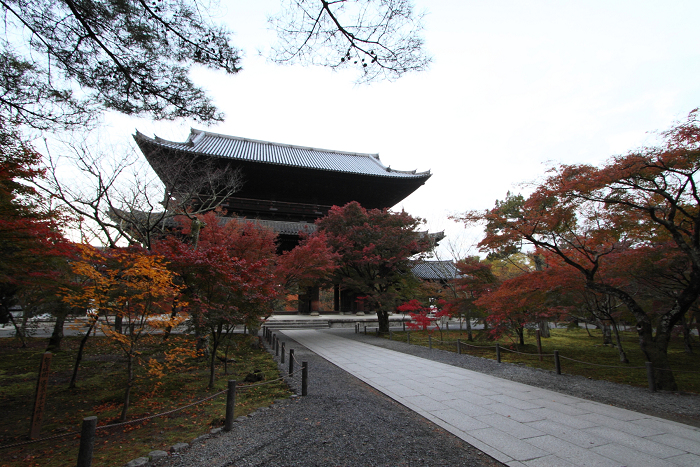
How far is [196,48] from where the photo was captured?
12.8 ft

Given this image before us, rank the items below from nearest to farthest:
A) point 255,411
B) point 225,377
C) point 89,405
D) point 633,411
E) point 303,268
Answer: point 633,411
point 255,411
point 89,405
point 225,377
point 303,268

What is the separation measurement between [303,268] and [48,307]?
739 cm

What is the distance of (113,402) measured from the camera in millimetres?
5938

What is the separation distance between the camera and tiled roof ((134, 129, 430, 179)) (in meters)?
20.5

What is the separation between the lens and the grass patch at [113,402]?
4004 mm

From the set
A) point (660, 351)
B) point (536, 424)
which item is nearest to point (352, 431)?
point (536, 424)

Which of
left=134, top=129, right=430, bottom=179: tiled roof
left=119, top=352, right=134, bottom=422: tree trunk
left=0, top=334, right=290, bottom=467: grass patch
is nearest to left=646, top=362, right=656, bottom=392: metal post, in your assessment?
left=0, top=334, right=290, bottom=467: grass patch

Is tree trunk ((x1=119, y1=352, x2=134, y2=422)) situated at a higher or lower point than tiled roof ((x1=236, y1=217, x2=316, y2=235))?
lower

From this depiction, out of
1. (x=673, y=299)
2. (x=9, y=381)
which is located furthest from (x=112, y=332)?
(x=673, y=299)

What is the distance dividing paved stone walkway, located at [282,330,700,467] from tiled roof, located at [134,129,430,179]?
50.1 feet

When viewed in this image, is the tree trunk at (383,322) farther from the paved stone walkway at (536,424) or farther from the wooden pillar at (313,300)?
the paved stone walkway at (536,424)

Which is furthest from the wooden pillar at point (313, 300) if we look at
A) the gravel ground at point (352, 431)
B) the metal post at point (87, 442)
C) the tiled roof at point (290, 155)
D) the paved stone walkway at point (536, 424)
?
the metal post at point (87, 442)

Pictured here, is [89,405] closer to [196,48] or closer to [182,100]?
[182,100]

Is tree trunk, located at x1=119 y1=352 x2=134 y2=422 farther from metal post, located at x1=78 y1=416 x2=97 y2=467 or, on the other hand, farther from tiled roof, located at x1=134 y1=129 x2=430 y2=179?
tiled roof, located at x1=134 y1=129 x2=430 y2=179
